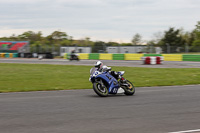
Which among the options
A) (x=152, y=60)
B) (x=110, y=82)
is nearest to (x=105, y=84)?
(x=110, y=82)

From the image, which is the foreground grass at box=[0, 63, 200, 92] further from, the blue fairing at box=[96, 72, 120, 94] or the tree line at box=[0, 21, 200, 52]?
the tree line at box=[0, 21, 200, 52]

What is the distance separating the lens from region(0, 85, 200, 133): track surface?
18.6 ft

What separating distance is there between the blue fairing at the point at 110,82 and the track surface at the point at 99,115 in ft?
2.67

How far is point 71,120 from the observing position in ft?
20.7

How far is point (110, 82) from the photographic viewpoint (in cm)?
1018

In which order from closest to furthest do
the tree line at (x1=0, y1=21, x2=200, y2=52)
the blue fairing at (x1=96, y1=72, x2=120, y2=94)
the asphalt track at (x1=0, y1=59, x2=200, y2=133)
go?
the asphalt track at (x1=0, y1=59, x2=200, y2=133) → the blue fairing at (x1=96, y1=72, x2=120, y2=94) → the tree line at (x1=0, y1=21, x2=200, y2=52)

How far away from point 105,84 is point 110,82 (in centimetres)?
19

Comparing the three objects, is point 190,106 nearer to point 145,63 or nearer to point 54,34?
point 145,63

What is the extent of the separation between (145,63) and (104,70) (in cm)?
2007

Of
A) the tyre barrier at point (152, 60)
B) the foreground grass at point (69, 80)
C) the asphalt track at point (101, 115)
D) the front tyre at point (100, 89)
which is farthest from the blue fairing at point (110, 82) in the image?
the tyre barrier at point (152, 60)

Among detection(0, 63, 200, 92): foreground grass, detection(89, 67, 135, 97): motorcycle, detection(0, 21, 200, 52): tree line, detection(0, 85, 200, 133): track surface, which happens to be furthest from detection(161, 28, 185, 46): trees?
detection(0, 85, 200, 133): track surface

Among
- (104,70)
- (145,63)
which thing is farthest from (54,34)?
(104,70)

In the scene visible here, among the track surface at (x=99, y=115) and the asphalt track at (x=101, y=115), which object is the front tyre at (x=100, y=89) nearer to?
the track surface at (x=99, y=115)

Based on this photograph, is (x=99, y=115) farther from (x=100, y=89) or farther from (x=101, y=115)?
(x=100, y=89)
